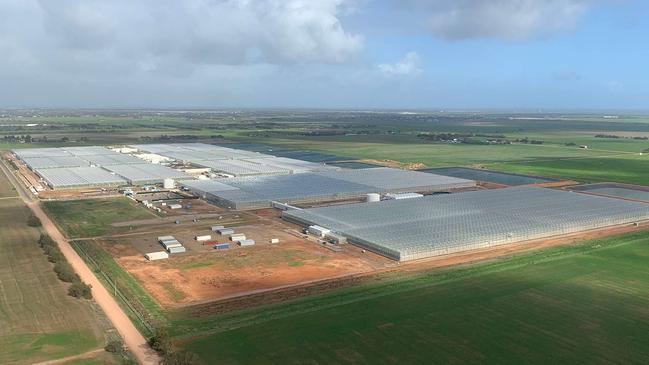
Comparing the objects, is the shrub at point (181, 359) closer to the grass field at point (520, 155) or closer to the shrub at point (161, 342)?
the shrub at point (161, 342)

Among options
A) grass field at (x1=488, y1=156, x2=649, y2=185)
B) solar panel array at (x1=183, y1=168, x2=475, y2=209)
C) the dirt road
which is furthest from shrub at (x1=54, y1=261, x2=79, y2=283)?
grass field at (x1=488, y1=156, x2=649, y2=185)

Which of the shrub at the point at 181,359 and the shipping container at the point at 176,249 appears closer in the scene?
the shrub at the point at 181,359

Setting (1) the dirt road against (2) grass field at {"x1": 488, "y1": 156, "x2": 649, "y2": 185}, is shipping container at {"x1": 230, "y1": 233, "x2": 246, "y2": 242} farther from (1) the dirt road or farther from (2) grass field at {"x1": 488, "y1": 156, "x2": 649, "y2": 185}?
(2) grass field at {"x1": 488, "y1": 156, "x2": 649, "y2": 185}

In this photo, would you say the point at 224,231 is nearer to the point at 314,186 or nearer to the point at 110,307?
the point at 110,307

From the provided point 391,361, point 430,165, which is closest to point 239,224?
point 391,361

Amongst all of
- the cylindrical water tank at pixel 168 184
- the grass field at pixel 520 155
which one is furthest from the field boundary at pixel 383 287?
the grass field at pixel 520 155

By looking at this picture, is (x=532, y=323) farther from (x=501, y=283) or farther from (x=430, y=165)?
(x=430, y=165)

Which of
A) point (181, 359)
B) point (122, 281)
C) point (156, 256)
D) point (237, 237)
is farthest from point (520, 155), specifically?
point (181, 359)
